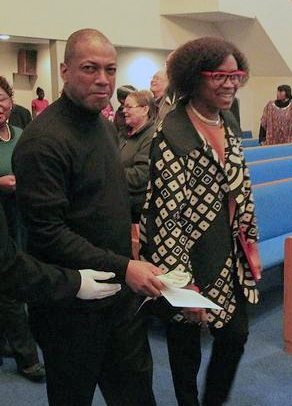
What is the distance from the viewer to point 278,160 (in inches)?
214

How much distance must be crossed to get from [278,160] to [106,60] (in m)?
3.97

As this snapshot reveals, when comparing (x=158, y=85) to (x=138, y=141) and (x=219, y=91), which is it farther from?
(x=219, y=91)

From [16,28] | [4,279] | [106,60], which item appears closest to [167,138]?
[106,60]

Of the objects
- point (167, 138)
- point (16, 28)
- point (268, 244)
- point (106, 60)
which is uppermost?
point (16, 28)

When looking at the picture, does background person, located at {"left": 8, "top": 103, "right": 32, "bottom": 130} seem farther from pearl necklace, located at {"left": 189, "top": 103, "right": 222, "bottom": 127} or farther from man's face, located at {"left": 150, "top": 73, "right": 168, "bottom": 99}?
pearl necklace, located at {"left": 189, "top": 103, "right": 222, "bottom": 127}

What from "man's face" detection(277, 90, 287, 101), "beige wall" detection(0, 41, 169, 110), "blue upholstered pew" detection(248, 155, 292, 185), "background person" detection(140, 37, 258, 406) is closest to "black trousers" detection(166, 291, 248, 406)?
"background person" detection(140, 37, 258, 406)

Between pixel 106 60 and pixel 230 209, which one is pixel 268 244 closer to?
pixel 230 209

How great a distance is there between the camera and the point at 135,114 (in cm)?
325

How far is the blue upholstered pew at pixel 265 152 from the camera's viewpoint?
633cm

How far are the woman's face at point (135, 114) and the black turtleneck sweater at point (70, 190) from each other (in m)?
1.45

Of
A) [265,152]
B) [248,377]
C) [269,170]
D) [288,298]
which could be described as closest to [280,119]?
[265,152]

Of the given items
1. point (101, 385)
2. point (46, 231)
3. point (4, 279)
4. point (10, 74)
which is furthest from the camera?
point (10, 74)

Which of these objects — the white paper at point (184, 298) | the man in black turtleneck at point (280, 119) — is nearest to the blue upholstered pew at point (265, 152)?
the man in black turtleneck at point (280, 119)

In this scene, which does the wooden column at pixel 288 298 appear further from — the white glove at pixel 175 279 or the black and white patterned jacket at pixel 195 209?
the white glove at pixel 175 279
